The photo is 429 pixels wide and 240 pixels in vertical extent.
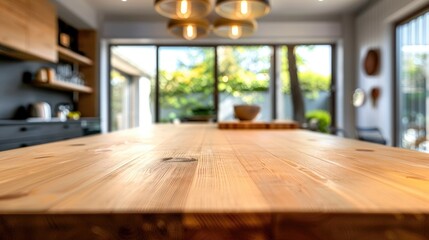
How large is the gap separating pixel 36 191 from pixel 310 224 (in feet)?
1.00

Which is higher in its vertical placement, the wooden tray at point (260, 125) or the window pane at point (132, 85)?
the window pane at point (132, 85)

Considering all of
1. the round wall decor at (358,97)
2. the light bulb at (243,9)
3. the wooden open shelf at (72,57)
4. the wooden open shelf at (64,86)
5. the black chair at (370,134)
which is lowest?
the black chair at (370,134)

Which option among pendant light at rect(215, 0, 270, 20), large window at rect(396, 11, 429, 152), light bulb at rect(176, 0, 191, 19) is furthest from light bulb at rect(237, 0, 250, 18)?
large window at rect(396, 11, 429, 152)

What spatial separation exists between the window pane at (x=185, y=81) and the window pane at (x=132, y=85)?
209mm

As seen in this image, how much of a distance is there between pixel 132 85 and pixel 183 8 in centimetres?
518

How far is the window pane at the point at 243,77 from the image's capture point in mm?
5992

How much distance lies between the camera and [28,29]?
342 cm

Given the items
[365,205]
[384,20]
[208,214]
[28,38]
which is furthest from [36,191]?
[384,20]

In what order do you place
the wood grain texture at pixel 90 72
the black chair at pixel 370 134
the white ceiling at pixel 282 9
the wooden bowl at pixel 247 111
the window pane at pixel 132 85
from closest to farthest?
the wooden bowl at pixel 247 111 < the black chair at pixel 370 134 < the white ceiling at pixel 282 9 < the wood grain texture at pixel 90 72 < the window pane at pixel 132 85

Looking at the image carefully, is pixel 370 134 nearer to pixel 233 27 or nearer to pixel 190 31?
pixel 233 27

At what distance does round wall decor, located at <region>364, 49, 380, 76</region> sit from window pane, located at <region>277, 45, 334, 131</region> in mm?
1010

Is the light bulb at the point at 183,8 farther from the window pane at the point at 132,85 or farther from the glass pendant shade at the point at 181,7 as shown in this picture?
the window pane at the point at 132,85

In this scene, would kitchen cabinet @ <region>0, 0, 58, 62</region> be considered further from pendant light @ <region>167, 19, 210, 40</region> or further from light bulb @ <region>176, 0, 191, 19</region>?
light bulb @ <region>176, 0, 191, 19</region>

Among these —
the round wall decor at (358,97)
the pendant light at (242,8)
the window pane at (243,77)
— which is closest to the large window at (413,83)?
the round wall decor at (358,97)
